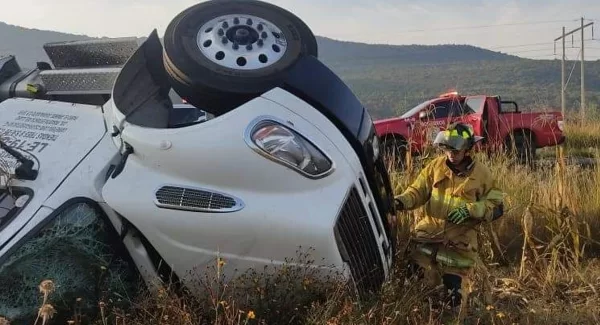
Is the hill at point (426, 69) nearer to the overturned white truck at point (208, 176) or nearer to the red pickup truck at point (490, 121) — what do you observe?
the red pickup truck at point (490, 121)

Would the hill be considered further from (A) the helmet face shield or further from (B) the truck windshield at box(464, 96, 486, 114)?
(A) the helmet face shield

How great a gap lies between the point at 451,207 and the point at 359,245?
1.39m

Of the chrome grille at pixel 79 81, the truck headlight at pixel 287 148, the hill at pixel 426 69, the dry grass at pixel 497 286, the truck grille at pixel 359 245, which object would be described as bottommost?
the hill at pixel 426 69

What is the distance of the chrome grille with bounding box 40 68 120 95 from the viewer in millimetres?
3975

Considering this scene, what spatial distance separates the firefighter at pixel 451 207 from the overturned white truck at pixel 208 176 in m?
0.95

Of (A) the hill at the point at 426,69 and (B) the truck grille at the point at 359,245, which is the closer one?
(B) the truck grille at the point at 359,245

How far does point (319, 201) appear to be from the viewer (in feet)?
9.61

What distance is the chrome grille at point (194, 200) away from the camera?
2906mm

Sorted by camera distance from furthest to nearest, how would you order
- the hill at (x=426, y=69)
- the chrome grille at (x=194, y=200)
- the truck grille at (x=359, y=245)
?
the hill at (x=426, y=69) → the truck grille at (x=359, y=245) → the chrome grille at (x=194, y=200)

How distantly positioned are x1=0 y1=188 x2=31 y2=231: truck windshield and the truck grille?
1.33m

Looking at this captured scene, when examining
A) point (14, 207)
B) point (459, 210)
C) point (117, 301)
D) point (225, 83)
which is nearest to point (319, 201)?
point (225, 83)

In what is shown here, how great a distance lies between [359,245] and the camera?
125 inches

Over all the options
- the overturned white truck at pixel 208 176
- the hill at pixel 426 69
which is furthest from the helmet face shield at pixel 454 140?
the hill at pixel 426 69

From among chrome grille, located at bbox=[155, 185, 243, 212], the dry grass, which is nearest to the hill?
the dry grass
